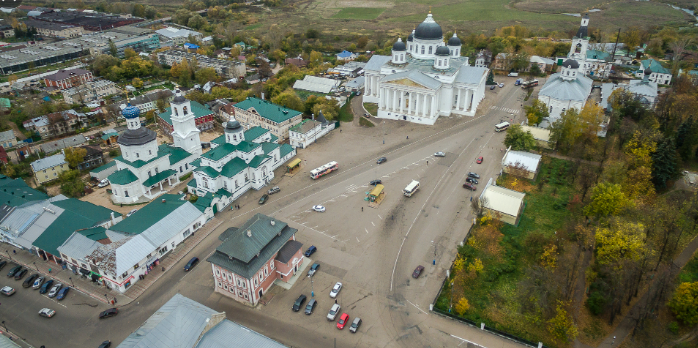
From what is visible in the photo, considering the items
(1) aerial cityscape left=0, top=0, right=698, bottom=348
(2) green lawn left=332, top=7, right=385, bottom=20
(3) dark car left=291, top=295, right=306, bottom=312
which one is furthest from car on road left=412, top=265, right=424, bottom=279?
(2) green lawn left=332, top=7, right=385, bottom=20

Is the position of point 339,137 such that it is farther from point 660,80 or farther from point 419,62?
point 660,80

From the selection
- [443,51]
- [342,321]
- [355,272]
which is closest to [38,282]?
[342,321]

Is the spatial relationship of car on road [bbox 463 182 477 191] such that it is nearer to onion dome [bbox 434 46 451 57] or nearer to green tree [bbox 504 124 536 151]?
green tree [bbox 504 124 536 151]

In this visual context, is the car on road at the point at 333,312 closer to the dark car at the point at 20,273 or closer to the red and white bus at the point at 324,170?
the red and white bus at the point at 324,170

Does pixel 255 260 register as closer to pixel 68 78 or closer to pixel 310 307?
pixel 310 307

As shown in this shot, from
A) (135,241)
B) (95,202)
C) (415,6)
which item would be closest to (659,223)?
(135,241)

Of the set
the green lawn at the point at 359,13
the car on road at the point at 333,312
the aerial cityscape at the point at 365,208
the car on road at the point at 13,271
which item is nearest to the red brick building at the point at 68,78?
the aerial cityscape at the point at 365,208
